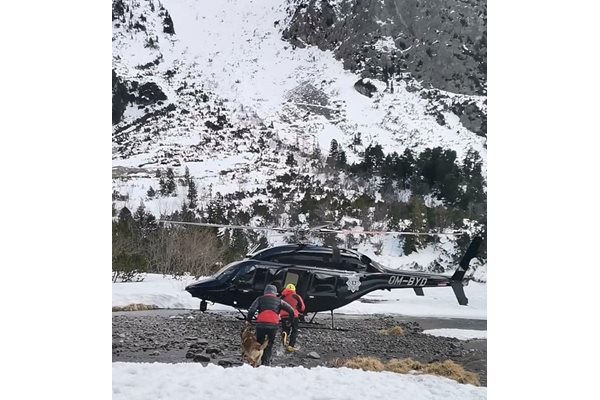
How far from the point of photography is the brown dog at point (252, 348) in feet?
18.2

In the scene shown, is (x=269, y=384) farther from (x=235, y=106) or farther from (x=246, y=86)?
(x=246, y=86)

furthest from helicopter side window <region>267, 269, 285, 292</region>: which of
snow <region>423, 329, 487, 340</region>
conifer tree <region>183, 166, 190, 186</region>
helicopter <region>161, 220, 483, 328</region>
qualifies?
snow <region>423, 329, 487, 340</region>

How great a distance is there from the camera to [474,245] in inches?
228

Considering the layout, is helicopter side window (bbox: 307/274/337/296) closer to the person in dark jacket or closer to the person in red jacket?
the person in red jacket

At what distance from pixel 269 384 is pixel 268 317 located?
0.52 metres

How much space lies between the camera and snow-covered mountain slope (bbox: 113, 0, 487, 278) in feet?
19.1

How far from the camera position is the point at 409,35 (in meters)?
5.85

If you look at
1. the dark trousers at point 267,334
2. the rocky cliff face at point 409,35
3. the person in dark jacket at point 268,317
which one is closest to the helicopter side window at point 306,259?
the person in dark jacket at point 268,317

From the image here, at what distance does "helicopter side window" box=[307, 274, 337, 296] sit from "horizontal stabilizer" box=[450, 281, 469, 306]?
1.01m
